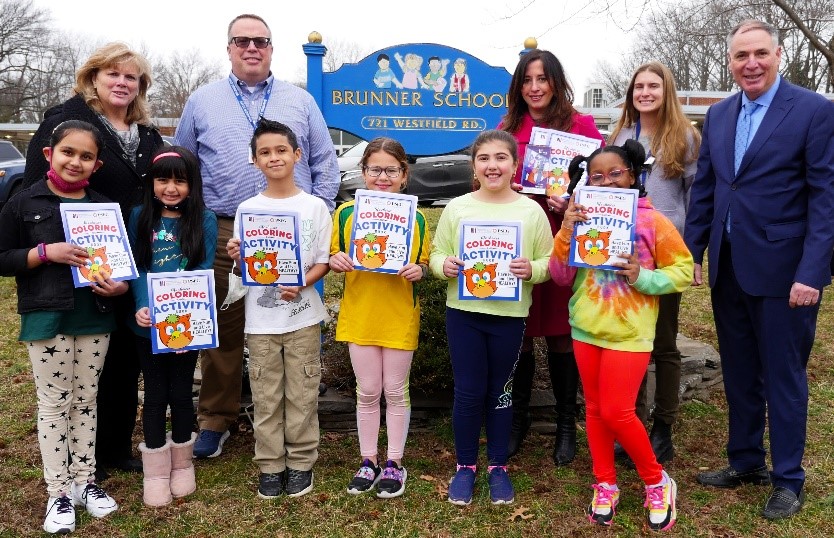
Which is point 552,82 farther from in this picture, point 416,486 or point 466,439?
point 416,486

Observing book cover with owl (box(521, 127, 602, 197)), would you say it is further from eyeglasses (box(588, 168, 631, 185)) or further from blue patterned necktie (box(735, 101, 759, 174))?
blue patterned necktie (box(735, 101, 759, 174))

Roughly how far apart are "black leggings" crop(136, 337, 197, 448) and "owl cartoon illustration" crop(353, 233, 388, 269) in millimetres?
991

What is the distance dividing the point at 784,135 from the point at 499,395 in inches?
70.2

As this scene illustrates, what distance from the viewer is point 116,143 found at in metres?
3.50

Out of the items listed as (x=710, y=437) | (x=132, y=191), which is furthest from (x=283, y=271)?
(x=710, y=437)

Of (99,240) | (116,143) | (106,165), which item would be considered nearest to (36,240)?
(99,240)

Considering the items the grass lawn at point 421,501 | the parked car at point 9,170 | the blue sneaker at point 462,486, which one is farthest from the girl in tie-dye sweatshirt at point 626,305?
the parked car at point 9,170

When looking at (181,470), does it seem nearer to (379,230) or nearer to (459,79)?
(379,230)

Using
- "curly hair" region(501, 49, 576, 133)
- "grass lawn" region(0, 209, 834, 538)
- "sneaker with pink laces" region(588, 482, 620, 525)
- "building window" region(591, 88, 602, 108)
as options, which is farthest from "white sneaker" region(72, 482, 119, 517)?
"building window" region(591, 88, 602, 108)

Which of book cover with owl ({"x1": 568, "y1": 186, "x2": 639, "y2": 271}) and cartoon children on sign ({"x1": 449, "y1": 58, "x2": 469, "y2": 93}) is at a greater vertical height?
cartoon children on sign ({"x1": 449, "y1": 58, "x2": 469, "y2": 93})

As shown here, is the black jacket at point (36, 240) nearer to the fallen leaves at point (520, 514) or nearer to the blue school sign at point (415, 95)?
the fallen leaves at point (520, 514)

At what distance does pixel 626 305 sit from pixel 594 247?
0.31 meters

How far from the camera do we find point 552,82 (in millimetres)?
3705

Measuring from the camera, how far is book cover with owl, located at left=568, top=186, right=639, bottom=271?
3.02 metres
